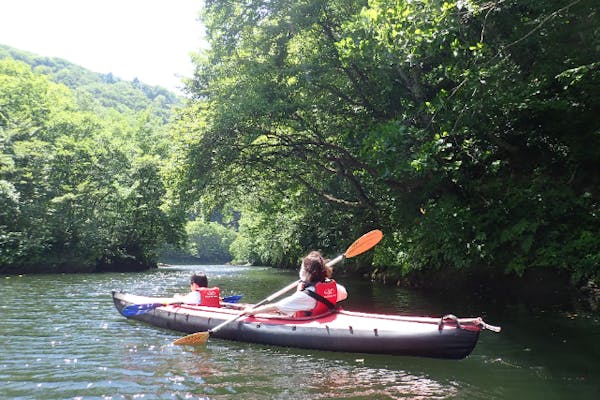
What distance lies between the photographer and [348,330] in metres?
6.27

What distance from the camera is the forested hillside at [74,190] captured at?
2314 cm

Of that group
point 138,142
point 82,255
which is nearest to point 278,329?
point 82,255

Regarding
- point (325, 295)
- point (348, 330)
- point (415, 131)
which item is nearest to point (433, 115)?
point (415, 131)

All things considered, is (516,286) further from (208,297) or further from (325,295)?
(208,297)

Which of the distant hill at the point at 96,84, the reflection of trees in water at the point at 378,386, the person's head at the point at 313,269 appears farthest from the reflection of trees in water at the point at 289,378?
the distant hill at the point at 96,84

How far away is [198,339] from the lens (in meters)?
6.91

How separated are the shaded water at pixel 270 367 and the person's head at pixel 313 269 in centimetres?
102

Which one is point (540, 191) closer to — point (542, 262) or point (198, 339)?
point (542, 262)

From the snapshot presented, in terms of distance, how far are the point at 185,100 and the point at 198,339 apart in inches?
528

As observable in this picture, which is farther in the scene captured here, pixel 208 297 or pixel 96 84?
pixel 96 84

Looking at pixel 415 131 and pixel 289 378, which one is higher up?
pixel 415 131

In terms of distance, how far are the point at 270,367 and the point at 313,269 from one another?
1.50 m

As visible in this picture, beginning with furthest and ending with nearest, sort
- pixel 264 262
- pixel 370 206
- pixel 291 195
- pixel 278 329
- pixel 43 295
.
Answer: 1. pixel 264 262
2. pixel 291 195
3. pixel 370 206
4. pixel 43 295
5. pixel 278 329

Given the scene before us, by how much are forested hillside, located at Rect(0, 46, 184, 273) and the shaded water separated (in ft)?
40.7
